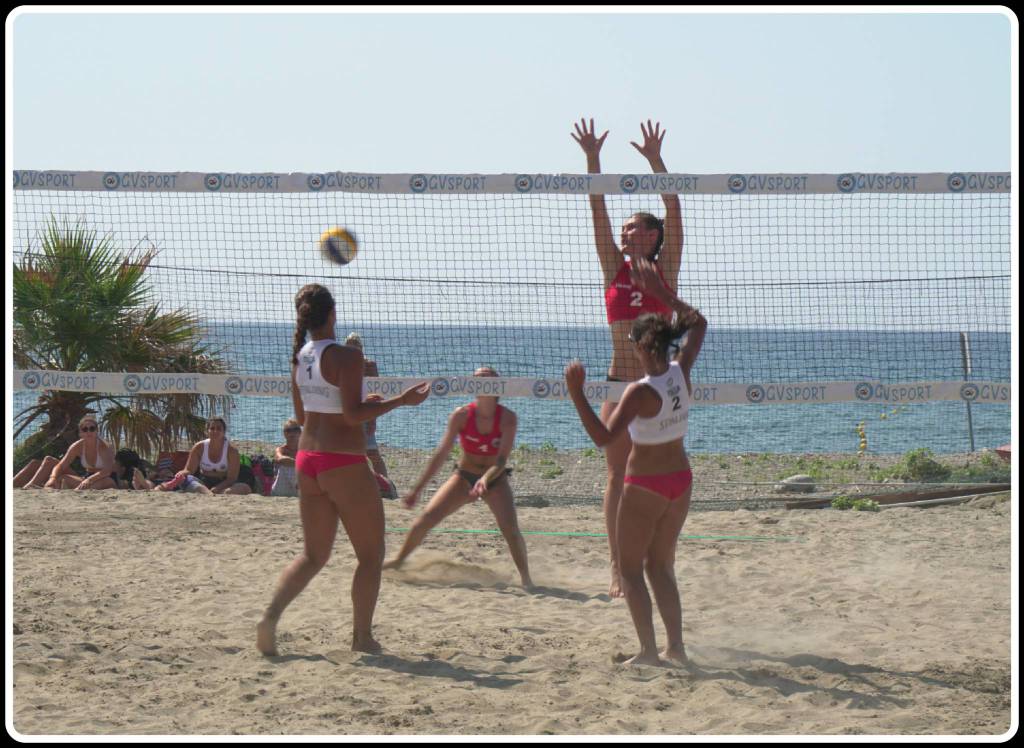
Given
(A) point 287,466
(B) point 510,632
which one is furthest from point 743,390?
(A) point 287,466

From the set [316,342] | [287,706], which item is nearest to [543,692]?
[287,706]

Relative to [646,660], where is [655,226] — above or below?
above

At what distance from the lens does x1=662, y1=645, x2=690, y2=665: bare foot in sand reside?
485 centimetres

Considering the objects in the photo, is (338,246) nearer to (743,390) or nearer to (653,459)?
(743,390)

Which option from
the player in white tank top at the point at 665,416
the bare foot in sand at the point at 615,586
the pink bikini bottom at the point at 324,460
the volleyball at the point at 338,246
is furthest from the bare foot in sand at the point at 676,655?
the volleyball at the point at 338,246

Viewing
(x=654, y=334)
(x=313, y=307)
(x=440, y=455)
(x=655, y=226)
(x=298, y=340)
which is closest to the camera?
(x=654, y=334)

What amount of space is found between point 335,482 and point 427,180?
3.08 m

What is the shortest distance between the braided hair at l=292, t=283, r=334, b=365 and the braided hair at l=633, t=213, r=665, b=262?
5.26 ft

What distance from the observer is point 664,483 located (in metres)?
4.63

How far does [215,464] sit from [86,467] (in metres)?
1.15

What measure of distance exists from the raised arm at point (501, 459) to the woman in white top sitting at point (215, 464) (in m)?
4.14

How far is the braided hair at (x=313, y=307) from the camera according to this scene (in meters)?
4.79

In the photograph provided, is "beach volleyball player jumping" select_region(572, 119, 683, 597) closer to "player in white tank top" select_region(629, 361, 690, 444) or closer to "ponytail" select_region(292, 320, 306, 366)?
"player in white tank top" select_region(629, 361, 690, 444)

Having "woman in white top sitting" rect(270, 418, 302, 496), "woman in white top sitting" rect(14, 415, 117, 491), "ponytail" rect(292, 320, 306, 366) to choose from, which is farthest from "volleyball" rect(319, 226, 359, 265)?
"ponytail" rect(292, 320, 306, 366)
